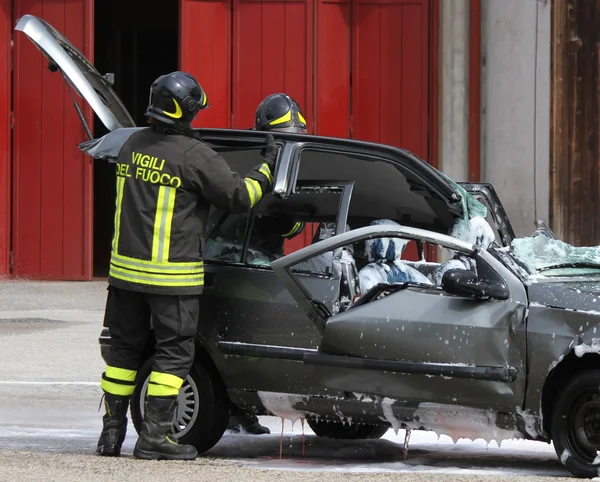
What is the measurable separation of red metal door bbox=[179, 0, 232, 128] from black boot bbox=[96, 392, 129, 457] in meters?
8.16

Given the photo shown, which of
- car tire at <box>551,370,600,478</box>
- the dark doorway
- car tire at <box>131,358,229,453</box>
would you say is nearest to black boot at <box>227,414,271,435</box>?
car tire at <box>131,358,229,453</box>

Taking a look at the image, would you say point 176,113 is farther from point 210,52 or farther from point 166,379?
point 210,52

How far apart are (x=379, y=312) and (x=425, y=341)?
270 millimetres

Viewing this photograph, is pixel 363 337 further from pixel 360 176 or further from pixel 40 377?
pixel 40 377

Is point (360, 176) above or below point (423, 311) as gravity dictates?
above

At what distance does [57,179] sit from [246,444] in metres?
7.84

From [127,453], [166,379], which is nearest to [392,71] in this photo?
[127,453]

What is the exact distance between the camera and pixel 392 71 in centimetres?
1514

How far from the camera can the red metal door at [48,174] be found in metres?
15.0

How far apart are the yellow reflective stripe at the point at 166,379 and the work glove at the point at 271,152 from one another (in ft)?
3.73

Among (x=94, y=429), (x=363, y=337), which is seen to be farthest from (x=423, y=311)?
(x=94, y=429)

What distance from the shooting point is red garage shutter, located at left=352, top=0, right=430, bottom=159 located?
49.5 feet

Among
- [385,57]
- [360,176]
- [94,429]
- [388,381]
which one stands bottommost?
[94,429]

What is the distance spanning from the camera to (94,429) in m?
8.16
